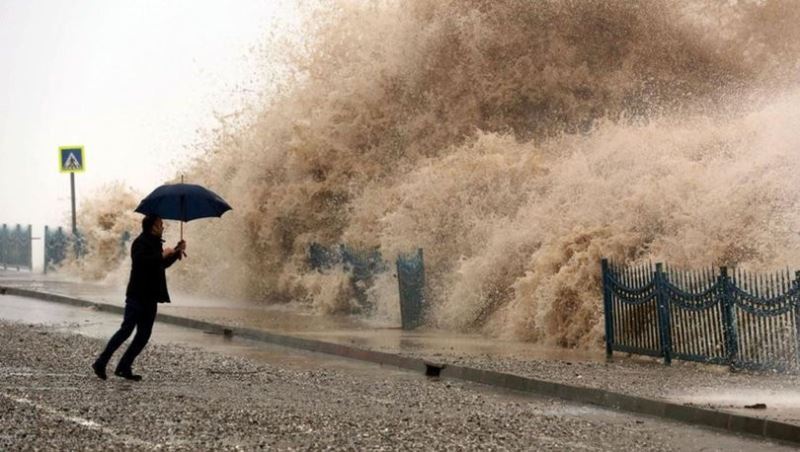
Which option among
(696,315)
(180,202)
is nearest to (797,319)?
(696,315)

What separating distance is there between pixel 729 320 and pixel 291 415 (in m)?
5.87

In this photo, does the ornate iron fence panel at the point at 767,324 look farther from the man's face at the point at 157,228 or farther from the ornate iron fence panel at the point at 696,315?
the man's face at the point at 157,228

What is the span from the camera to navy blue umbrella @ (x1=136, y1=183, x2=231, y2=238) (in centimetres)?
1816

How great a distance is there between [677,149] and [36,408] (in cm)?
1535

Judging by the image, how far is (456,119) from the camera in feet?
115

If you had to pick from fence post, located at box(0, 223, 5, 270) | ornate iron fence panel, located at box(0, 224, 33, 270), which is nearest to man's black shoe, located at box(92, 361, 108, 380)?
ornate iron fence panel, located at box(0, 224, 33, 270)

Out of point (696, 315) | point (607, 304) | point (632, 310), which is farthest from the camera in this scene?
point (607, 304)

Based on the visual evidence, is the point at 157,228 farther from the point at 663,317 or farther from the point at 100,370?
the point at 663,317

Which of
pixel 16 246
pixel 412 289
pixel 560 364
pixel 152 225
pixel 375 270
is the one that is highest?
pixel 16 246

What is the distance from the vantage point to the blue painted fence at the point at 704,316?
652 inches

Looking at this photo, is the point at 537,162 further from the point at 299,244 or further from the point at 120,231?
the point at 120,231

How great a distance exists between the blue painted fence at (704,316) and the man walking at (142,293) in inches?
222

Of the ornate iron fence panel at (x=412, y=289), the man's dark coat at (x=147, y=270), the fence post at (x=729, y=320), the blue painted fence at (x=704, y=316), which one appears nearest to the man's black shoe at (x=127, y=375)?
the man's dark coat at (x=147, y=270)

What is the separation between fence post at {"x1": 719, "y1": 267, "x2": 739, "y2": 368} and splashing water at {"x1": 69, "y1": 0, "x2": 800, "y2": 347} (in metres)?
9.21
